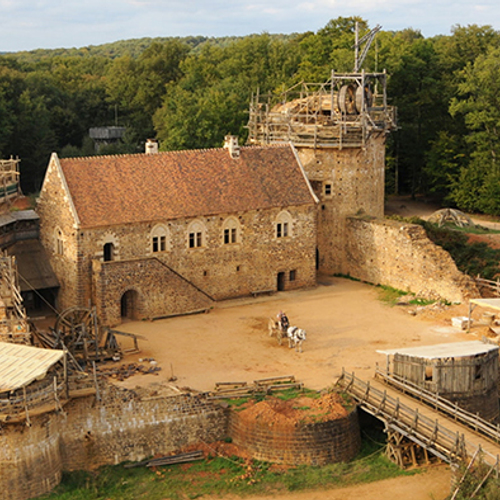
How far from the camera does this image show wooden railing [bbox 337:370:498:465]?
29.3 meters

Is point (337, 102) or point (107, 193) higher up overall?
point (337, 102)

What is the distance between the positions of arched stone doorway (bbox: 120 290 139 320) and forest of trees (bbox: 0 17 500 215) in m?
22.7

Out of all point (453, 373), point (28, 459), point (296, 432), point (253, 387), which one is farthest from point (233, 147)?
point (28, 459)

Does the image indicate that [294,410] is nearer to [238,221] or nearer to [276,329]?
[276,329]

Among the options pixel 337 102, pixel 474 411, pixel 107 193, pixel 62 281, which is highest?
pixel 337 102

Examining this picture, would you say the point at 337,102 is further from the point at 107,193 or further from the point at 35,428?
the point at 35,428

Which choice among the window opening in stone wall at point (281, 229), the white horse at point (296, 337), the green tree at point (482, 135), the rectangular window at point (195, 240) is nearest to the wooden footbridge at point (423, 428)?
the white horse at point (296, 337)

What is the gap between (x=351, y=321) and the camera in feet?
138

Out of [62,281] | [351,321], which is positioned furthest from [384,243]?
[62,281]

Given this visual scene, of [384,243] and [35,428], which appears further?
[384,243]

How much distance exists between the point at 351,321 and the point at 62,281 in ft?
41.5

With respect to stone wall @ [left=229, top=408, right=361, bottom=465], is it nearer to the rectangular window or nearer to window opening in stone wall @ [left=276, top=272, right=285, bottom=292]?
the rectangular window

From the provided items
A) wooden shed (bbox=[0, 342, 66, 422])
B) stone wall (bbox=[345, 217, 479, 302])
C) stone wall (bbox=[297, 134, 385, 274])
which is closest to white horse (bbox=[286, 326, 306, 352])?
stone wall (bbox=[345, 217, 479, 302])

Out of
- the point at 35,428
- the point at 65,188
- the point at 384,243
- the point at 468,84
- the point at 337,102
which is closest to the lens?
the point at 35,428
